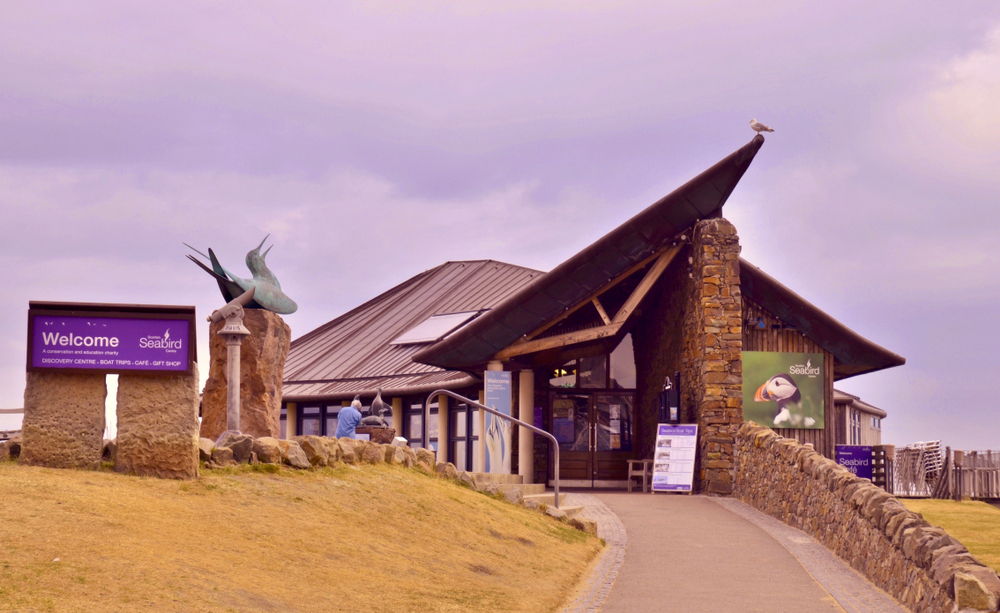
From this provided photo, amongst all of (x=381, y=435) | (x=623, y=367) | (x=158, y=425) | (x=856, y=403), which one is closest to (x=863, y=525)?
(x=158, y=425)

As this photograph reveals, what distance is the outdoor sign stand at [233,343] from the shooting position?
12.7m

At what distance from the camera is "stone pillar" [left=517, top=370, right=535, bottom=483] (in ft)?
71.4

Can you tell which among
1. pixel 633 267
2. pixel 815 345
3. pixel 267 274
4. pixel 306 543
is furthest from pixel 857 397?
pixel 306 543

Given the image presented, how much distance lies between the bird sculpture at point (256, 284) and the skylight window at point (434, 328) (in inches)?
466

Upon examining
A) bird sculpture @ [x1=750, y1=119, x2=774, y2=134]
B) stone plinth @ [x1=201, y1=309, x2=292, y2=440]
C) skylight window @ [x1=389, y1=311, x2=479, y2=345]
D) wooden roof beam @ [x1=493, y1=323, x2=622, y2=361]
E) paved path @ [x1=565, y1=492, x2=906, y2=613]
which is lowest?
paved path @ [x1=565, y1=492, x2=906, y2=613]

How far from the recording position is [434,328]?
94.8 ft

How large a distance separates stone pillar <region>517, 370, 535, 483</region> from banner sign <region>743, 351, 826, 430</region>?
4.52m

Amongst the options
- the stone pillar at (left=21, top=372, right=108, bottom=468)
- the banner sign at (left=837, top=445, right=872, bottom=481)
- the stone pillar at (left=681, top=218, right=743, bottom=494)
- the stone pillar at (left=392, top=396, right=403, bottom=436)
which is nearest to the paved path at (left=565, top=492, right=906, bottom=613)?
the stone pillar at (left=681, top=218, right=743, bottom=494)

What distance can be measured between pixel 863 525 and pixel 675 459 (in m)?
8.66

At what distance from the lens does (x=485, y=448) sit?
21359mm

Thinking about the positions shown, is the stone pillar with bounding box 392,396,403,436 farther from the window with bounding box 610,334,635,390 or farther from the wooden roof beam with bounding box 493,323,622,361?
the wooden roof beam with bounding box 493,323,622,361

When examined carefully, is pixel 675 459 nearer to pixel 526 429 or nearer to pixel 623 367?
pixel 526 429

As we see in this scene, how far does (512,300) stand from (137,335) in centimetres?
1200

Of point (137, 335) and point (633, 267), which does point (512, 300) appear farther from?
point (137, 335)
